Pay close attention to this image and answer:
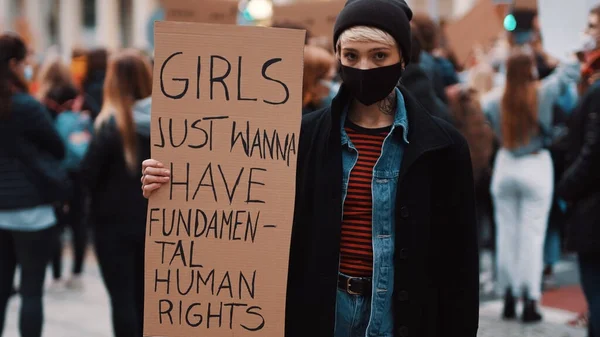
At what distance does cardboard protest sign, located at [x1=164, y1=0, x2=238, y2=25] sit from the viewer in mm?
8844

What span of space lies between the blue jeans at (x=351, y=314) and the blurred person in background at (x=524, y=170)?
393 centimetres

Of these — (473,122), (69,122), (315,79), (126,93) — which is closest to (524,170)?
(473,122)

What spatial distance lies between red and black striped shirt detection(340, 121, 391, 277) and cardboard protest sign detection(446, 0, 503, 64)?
5.88 metres

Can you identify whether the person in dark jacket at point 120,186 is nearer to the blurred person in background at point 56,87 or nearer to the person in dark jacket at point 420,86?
the person in dark jacket at point 420,86

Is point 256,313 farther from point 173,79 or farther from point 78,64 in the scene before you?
point 78,64

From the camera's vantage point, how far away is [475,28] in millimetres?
8148

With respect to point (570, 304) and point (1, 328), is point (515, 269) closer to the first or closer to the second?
point (570, 304)

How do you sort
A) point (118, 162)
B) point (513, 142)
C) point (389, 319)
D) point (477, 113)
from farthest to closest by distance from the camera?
point (477, 113) → point (513, 142) → point (118, 162) → point (389, 319)

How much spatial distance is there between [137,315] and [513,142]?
3.12 m

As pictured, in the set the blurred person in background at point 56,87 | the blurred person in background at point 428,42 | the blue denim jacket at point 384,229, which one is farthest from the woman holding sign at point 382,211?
the blurred person in background at point 56,87

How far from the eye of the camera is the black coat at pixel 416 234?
8.34ft

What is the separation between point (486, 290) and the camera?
7.53 meters

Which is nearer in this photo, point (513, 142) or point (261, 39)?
point (261, 39)

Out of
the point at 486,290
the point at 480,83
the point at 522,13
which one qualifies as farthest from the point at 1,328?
the point at 522,13
